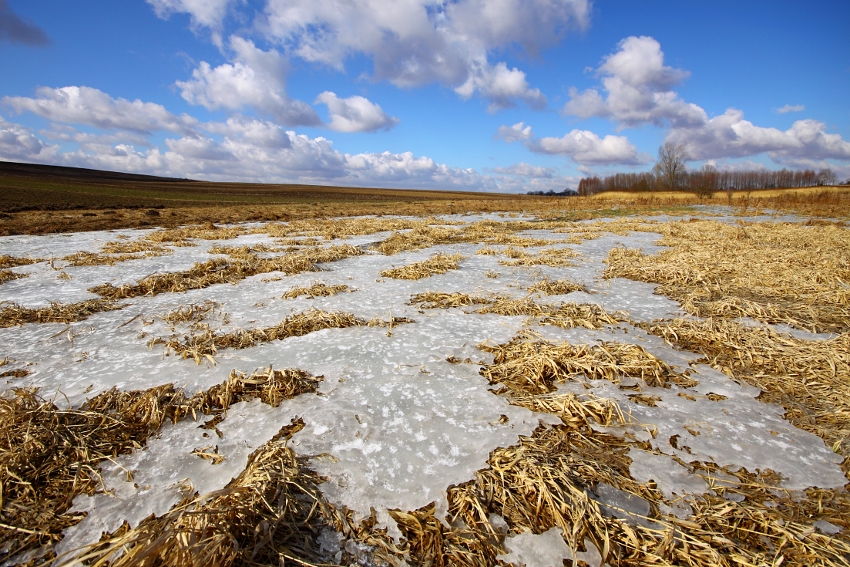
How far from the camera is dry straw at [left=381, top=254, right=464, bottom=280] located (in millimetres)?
9695

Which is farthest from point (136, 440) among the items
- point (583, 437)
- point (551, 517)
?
point (583, 437)

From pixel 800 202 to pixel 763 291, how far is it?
42.0 meters

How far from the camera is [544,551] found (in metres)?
2.43

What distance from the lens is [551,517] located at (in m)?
2.63

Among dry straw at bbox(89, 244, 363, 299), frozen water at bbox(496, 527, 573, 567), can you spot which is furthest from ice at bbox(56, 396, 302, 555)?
dry straw at bbox(89, 244, 363, 299)

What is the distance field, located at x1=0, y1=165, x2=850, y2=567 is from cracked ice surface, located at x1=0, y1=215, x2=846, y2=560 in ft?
A: 0.09

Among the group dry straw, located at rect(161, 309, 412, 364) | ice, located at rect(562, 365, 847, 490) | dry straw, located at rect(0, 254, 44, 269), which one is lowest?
ice, located at rect(562, 365, 847, 490)

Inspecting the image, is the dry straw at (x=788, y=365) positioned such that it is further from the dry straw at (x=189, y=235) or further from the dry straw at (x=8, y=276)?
the dry straw at (x=189, y=235)

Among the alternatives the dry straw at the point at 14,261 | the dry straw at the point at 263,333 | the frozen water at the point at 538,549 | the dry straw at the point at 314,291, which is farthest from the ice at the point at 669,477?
the dry straw at the point at 14,261

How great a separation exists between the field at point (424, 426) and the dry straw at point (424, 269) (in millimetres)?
1323

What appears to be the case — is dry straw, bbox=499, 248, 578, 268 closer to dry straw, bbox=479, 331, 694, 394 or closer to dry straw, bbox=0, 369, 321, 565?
dry straw, bbox=479, 331, 694, 394

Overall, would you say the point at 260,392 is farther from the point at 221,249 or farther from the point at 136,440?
the point at 221,249

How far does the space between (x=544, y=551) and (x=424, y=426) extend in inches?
59.6

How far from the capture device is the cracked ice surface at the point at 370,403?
2.99 metres
